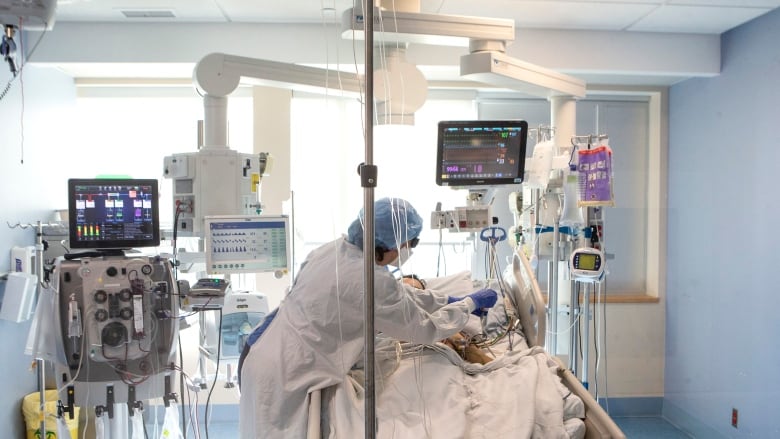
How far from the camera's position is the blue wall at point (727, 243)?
3.24 meters

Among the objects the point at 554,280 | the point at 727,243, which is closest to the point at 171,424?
the point at 554,280

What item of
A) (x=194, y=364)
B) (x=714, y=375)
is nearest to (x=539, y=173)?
(x=714, y=375)

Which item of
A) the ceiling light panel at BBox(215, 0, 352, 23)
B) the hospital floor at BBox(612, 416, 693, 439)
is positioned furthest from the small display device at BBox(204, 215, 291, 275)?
the hospital floor at BBox(612, 416, 693, 439)

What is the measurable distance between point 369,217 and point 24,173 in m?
2.84

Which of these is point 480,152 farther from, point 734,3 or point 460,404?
point 734,3

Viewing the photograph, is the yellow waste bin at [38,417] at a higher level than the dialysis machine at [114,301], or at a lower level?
lower

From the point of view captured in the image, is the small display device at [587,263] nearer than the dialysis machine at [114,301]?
No

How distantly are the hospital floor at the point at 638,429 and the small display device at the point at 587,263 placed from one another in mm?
1767

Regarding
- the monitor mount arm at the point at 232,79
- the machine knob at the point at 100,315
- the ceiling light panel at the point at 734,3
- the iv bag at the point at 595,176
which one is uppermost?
the ceiling light panel at the point at 734,3

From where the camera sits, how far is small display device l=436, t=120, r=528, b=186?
8.37 feet

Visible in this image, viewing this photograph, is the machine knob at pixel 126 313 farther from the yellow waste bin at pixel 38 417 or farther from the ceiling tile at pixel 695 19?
the ceiling tile at pixel 695 19

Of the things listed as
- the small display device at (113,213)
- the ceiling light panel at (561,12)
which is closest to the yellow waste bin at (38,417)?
the small display device at (113,213)

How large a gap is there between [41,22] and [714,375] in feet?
13.2

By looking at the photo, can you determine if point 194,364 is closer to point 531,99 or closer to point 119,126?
point 119,126
